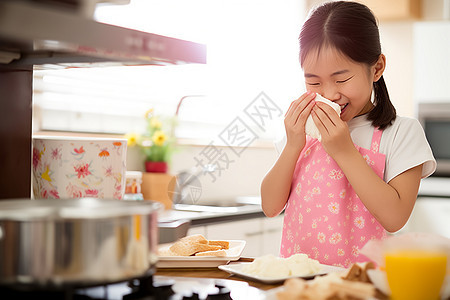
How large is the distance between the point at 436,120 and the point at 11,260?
3.56 meters

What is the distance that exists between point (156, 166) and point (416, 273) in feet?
6.60

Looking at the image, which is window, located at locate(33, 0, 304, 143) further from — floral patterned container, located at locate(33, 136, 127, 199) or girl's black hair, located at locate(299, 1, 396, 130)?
floral patterned container, located at locate(33, 136, 127, 199)

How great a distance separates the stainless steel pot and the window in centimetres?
151

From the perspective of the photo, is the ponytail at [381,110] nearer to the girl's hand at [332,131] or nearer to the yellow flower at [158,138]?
the girl's hand at [332,131]

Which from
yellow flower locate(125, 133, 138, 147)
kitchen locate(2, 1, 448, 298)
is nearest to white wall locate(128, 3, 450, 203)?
kitchen locate(2, 1, 448, 298)

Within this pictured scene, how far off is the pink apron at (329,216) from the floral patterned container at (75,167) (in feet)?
1.76

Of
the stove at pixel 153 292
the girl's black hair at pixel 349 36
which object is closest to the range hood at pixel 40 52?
the stove at pixel 153 292

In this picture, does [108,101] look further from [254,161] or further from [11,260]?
[11,260]

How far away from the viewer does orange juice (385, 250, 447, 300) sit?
73 centimetres

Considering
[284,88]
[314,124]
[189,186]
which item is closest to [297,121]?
[314,124]

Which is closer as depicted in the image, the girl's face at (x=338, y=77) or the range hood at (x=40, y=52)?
the range hood at (x=40, y=52)

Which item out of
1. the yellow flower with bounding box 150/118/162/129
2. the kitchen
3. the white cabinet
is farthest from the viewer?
the kitchen

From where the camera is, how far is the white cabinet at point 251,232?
2215 millimetres

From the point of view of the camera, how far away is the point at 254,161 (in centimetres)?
351
